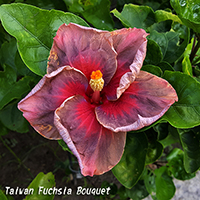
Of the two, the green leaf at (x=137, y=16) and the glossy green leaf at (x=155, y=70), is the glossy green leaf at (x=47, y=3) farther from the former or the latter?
the glossy green leaf at (x=155, y=70)

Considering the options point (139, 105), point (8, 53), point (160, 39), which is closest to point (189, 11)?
point (160, 39)

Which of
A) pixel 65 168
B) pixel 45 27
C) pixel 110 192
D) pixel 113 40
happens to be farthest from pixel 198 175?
pixel 45 27

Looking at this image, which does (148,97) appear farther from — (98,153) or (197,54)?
(197,54)

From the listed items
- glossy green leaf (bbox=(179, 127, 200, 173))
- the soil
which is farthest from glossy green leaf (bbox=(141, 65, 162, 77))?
the soil

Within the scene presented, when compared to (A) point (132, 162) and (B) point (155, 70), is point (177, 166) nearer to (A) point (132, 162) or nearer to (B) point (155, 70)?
(A) point (132, 162)

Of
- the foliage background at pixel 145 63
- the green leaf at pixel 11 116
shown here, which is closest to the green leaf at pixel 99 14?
the foliage background at pixel 145 63

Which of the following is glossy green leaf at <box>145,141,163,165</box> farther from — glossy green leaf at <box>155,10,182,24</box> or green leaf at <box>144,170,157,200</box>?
glossy green leaf at <box>155,10,182,24</box>
